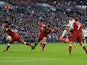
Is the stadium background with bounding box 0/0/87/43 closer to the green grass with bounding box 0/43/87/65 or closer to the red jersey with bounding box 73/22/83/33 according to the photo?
the green grass with bounding box 0/43/87/65

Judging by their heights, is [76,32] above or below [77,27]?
below

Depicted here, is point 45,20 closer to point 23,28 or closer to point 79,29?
point 23,28

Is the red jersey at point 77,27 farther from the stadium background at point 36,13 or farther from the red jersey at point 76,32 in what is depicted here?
the stadium background at point 36,13

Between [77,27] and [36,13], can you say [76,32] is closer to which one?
[77,27]

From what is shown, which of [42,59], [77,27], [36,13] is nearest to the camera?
[42,59]

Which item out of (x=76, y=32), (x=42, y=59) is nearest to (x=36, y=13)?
(x=76, y=32)

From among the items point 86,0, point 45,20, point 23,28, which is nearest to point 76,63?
point 23,28

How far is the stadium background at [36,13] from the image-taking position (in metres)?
52.5

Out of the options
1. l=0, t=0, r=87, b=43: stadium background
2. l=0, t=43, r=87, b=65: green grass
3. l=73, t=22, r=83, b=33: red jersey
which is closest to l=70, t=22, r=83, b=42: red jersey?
l=73, t=22, r=83, b=33: red jersey

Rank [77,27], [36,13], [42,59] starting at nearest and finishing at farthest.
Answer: [42,59], [77,27], [36,13]

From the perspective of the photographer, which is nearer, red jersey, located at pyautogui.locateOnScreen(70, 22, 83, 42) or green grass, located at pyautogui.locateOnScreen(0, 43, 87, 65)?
green grass, located at pyautogui.locateOnScreen(0, 43, 87, 65)

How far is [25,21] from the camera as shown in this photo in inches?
2127

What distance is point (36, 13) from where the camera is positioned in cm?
5747

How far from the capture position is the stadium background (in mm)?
52544
